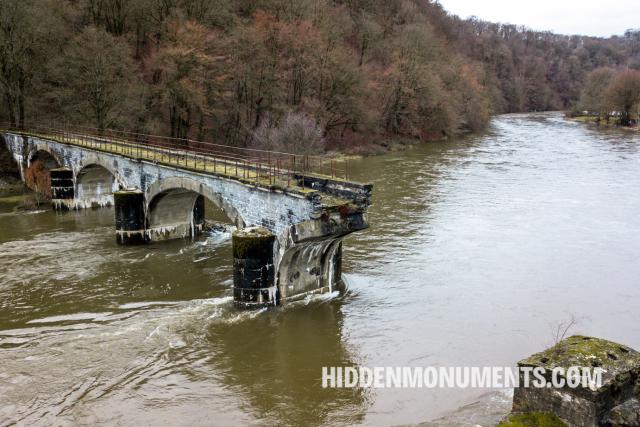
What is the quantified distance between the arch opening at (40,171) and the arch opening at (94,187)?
3636 millimetres

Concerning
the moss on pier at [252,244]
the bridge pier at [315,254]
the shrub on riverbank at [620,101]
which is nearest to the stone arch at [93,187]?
the moss on pier at [252,244]

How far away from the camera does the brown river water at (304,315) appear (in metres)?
11.8

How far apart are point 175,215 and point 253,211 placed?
28.1 feet

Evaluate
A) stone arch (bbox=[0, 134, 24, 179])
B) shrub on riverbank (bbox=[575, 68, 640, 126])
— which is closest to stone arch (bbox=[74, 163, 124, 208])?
stone arch (bbox=[0, 134, 24, 179])

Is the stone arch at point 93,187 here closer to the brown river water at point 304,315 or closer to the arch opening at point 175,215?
the brown river water at point 304,315

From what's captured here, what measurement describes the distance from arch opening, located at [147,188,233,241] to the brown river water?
2.79 ft

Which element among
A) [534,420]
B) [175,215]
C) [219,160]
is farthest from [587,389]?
[175,215]

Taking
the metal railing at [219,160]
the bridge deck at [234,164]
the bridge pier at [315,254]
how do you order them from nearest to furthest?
the bridge pier at [315,254] → the bridge deck at [234,164] → the metal railing at [219,160]

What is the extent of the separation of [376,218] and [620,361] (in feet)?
64.5

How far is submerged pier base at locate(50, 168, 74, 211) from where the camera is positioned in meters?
29.7

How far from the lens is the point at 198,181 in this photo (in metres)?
19.8

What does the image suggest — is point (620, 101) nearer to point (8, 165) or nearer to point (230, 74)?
point (230, 74)

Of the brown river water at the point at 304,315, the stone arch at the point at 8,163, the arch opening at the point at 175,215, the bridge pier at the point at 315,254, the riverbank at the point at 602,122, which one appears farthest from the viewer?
the riverbank at the point at 602,122

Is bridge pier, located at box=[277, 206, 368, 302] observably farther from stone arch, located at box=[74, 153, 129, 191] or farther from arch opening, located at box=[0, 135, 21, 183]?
arch opening, located at box=[0, 135, 21, 183]
